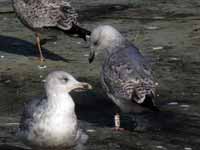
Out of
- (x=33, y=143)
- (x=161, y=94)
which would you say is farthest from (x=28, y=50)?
(x=33, y=143)

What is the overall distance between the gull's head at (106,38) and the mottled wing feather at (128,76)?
10.7 inches

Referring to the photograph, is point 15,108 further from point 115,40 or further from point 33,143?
point 33,143

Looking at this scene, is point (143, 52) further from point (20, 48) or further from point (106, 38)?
point (106, 38)

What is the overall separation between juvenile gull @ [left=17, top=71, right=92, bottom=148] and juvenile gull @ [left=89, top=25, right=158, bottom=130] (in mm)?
926

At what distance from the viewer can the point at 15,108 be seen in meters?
9.72

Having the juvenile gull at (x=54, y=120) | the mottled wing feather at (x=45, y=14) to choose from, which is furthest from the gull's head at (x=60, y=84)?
the mottled wing feather at (x=45, y=14)

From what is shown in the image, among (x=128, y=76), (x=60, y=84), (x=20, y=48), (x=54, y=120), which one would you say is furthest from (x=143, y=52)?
(x=54, y=120)

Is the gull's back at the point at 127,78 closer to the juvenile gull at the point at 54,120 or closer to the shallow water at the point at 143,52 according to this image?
the shallow water at the point at 143,52

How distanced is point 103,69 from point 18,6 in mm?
3765

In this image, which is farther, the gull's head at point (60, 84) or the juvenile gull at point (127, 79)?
the juvenile gull at point (127, 79)

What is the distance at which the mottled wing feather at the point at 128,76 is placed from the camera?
8.70m

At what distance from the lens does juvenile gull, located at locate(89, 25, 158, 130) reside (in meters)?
8.68

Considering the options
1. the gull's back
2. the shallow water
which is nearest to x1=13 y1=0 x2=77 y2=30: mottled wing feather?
the shallow water

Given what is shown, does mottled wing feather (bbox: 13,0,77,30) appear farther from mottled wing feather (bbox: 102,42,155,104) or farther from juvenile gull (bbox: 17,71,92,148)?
juvenile gull (bbox: 17,71,92,148)
